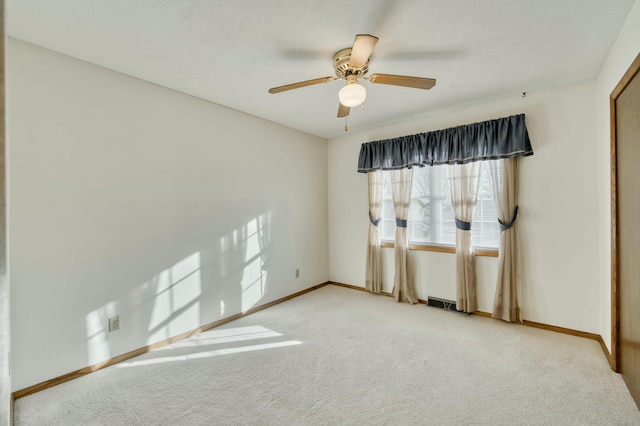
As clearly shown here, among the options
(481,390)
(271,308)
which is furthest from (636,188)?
(271,308)

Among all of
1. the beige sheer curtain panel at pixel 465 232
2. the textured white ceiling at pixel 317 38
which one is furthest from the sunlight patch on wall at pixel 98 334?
the beige sheer curtain panel at pixel 465 232

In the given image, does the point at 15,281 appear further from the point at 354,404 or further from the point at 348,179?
the point at 348,179

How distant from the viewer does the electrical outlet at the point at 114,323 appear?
244 cm

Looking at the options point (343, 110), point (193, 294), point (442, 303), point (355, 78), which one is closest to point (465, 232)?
point (442, 303)

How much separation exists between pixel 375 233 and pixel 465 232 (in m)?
1.23

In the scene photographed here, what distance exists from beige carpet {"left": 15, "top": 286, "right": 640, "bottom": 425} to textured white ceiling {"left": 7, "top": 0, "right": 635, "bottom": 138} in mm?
2503

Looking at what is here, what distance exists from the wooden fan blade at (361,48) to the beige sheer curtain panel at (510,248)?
2.18m

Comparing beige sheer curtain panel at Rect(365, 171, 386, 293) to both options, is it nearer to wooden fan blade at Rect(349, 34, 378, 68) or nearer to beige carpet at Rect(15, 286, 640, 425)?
beige carpet at Rect(15, 286, 640, 425)

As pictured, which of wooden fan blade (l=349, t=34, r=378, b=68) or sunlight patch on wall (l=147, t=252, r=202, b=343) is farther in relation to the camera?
sunlight patch on wall (l=147, t=252, r=202, b=343)

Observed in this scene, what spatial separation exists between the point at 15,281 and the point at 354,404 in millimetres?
2500

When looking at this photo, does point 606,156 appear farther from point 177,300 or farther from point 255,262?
point 177,300

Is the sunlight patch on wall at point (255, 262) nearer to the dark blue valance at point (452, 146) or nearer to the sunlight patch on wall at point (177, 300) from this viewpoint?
the sunlight patch on wall at point (177, 300)

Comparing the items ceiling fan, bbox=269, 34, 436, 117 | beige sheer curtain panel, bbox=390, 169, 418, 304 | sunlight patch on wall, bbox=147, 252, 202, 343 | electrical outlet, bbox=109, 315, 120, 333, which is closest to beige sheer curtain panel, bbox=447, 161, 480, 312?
beige sheer curtain panel, bbox=390, 169, 418, 304

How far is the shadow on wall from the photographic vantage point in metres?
2.45
